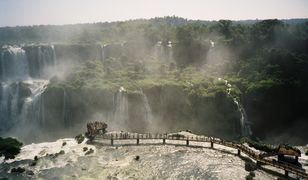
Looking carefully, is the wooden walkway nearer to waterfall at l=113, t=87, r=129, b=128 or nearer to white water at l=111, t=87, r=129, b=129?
white water at l=111, t=87, r=129, b=129

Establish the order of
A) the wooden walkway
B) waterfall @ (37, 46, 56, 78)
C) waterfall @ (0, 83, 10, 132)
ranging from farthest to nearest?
waterfall @ (37, 46, 56, 78), waterfall @ (0, 83, 10, 132), the wooden walkway

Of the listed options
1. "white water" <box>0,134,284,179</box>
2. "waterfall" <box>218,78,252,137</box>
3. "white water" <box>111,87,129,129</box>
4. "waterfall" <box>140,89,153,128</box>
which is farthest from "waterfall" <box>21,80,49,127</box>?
"waterfall" <box>218,78,252,137</box>

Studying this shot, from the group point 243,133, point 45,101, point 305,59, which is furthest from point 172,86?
point 305,59

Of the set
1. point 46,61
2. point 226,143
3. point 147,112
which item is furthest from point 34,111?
point 226,143

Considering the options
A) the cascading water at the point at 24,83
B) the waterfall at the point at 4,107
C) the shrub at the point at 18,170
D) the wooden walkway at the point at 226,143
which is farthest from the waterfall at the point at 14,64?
the shrub at the point at 18,170

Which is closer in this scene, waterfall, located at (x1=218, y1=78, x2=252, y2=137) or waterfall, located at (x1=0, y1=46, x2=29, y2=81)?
waterfall, located at (x1=218, y1=78, x2=252, y2=137)

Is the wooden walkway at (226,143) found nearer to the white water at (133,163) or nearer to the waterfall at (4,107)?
the white water at (133,163)
